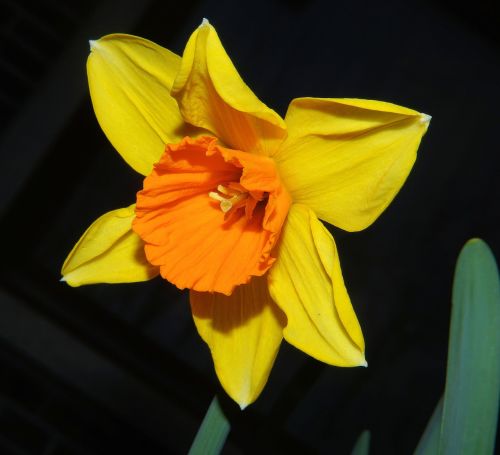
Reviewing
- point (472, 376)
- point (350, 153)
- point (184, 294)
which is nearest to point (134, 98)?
point (350, 153)

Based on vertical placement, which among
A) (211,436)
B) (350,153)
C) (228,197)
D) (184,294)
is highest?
(350,153)

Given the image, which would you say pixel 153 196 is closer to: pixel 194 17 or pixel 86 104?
pixel 86 104

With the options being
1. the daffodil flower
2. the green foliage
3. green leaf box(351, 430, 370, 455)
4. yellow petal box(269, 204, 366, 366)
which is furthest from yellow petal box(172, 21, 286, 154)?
green leaf box(351, 430, 370, 455)

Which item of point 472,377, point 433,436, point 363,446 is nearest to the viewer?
point 472,377

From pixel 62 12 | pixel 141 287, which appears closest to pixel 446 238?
pixel 141 287

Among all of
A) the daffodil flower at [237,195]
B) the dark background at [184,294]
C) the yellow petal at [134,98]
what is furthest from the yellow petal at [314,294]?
the dark background at [184,294]

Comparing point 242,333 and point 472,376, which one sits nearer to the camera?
point 472,376

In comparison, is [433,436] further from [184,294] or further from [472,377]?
[184,294]

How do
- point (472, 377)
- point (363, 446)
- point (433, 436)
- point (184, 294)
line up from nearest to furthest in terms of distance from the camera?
point (472, 377) < point (433, 436) < point (363, 446) < point (184, 294)
